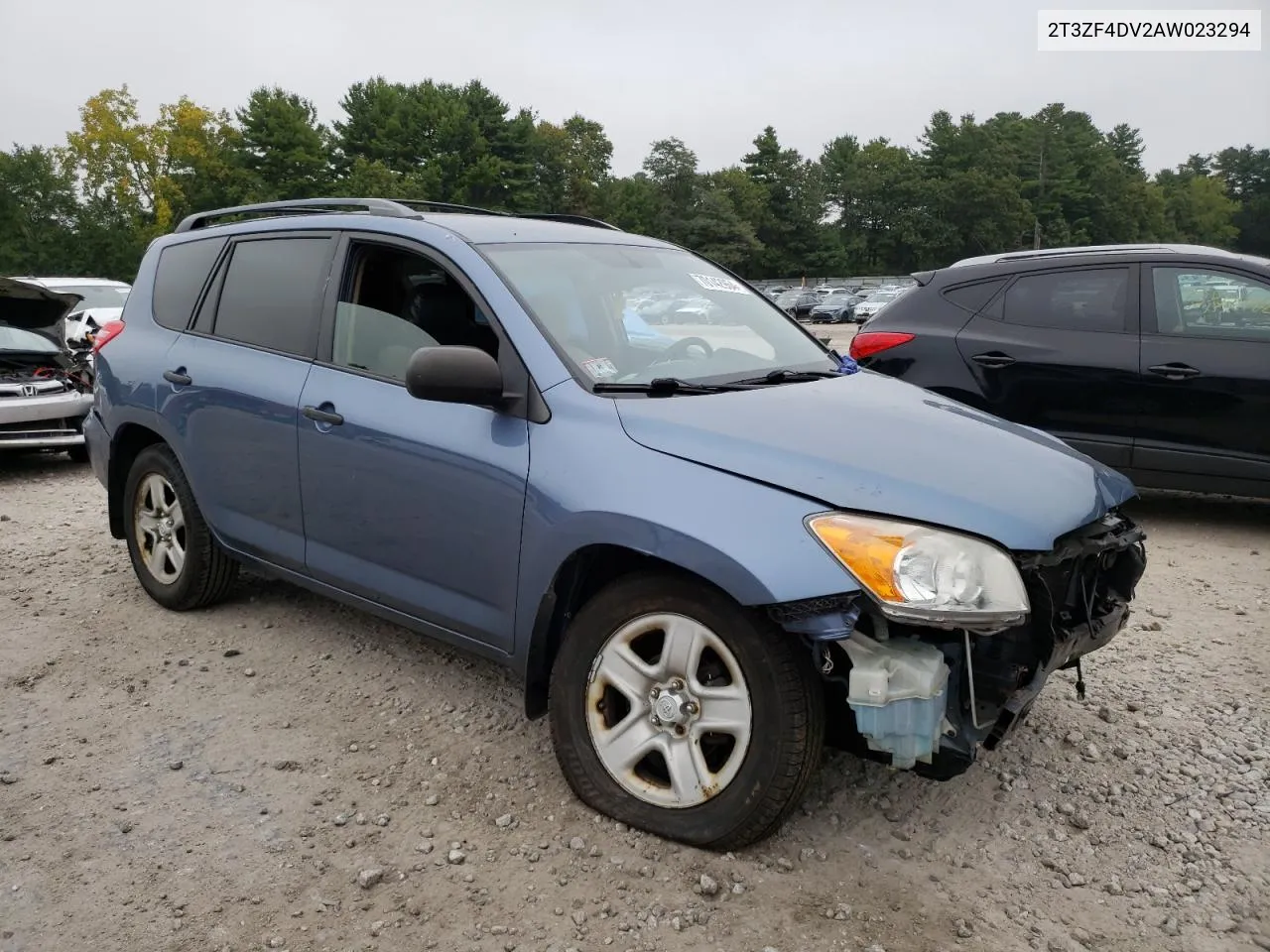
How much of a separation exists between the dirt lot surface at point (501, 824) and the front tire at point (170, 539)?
1.00ft

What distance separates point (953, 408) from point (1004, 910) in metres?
1.59

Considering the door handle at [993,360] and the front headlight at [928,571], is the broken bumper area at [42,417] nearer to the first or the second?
the door handle at [993,360]

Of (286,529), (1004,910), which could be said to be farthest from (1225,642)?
(286,529)

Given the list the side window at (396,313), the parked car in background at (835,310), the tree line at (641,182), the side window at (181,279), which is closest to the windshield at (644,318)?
the side window at (396,313)

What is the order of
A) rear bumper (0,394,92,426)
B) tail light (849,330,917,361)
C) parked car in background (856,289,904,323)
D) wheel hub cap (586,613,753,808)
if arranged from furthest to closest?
parked car in background (856,289,904,323), rear bumper (0,394,92,426), tail light (849,330,917,361), wheel hub cap (586,613,753,808)

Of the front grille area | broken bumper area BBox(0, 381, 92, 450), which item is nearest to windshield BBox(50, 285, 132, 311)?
broken bumper area BBox(0, 381, 92, 450)

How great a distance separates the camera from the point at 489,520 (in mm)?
2979

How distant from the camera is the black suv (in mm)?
5648

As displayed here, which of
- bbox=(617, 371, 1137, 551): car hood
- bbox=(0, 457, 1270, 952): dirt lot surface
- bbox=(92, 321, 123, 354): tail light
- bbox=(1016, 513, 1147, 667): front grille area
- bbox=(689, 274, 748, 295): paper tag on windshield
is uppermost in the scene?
bbox=(689, 274, 748, 295): paper tag on windshield

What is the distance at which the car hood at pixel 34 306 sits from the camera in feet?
26.5

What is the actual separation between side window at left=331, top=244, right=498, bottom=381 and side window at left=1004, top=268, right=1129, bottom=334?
14.1 ft

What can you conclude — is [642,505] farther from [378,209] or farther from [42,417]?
[42,417]

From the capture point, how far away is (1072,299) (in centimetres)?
618

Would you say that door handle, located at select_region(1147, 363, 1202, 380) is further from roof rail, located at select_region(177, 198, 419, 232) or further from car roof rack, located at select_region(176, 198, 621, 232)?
roof rail, located at select_region(177, 198, 419, 232)
